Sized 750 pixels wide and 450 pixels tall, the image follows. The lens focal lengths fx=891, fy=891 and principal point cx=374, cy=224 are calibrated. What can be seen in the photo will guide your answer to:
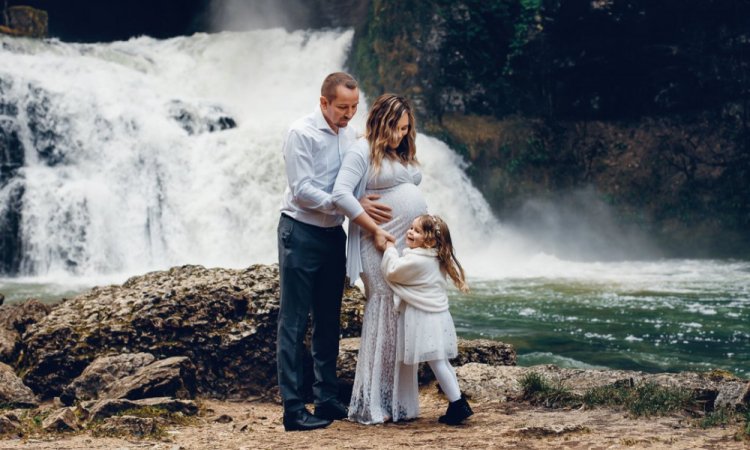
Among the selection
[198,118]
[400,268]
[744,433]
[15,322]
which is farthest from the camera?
[198,118]

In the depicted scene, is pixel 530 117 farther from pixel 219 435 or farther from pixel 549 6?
pixel 219 435

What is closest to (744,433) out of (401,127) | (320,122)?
(401,127)

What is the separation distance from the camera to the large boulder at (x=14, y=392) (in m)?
5.72

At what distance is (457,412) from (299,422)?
82 centimetres

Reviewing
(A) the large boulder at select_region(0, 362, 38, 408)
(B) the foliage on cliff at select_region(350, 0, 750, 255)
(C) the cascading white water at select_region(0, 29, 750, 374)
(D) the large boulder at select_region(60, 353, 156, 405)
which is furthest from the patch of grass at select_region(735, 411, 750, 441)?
(B) the foliage on cliff at select_region(350, 0, 750, 255)

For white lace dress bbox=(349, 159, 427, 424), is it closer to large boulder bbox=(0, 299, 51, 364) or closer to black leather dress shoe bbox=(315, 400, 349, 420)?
black leather dress shoe bbox=(315, 400, 349, 420)

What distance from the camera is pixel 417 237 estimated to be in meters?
4.62

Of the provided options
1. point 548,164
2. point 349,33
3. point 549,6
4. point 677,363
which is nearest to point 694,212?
point 548,164

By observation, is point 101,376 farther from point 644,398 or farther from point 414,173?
point 644,398

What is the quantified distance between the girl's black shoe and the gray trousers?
673 millimetres

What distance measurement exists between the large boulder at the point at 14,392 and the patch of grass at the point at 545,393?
125 inches

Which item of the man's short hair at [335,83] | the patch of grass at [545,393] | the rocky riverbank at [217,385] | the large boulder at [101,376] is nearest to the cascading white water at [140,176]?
the rocky riverbank at [217,385]

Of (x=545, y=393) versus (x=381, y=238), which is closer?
(x=381, y=238)

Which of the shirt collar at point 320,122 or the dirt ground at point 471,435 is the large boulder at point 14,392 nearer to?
the dirt ground at point 471,435
